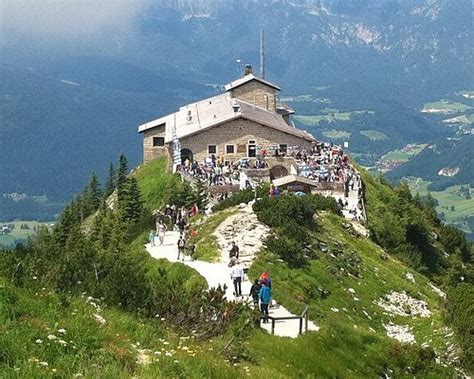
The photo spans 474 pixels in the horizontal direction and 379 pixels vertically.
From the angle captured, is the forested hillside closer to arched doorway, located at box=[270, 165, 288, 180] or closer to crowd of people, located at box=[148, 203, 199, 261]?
crowd of people, located at box=[148, 203, 199, 261]

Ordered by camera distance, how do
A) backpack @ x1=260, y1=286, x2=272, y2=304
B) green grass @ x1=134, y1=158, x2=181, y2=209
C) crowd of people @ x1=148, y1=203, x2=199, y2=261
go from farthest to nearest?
green grass @ x1=134, y1=158, x2=181, y2=209 → crowd of people @ x1=148, y1=203, x2=199, y2=261 → backpack @ x1=260, y1=286, x2=272, y2=304

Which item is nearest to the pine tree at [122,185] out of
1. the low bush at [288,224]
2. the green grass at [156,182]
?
the green grass at [156,182]

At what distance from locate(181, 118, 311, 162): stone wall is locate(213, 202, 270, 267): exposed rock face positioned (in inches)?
1113

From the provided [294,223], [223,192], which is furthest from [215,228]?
[223,192]

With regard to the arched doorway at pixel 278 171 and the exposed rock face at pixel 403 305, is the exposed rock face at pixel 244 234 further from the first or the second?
the arched doorway at pixel 278 171

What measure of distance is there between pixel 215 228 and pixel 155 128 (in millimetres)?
43525

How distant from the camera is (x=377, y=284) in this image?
107 ft

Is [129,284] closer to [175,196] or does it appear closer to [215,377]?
[215,377]

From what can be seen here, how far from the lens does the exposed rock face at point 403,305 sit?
99.3 feet

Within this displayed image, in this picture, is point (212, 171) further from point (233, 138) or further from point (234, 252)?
point (234, 252)

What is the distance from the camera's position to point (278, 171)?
63844 mm

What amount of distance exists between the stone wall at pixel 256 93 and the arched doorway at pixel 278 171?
17909 mm

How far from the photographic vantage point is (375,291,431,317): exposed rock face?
30266 mm

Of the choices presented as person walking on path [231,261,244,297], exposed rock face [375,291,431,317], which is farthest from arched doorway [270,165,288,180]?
person walking on path [231,261,244,297]
